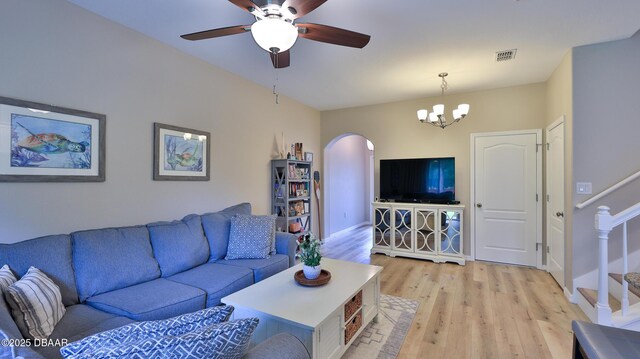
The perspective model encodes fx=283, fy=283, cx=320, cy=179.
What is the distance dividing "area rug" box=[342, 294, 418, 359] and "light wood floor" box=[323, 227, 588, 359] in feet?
0.22

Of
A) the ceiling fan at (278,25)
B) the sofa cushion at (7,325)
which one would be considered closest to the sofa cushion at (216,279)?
the sofa cushion at (7,325)

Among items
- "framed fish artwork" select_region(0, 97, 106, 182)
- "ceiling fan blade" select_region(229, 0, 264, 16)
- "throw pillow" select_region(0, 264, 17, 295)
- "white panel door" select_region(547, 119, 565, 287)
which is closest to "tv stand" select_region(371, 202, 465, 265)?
"white panel door" select_region(547, 119, 565, 287)

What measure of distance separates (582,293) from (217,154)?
13.5 feet

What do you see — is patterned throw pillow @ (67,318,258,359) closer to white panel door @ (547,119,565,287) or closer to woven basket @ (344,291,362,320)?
woven basket @ (344,291,362,320)

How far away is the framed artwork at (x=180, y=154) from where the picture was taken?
284 cm

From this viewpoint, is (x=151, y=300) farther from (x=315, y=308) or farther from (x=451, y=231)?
(x=451, y=231)

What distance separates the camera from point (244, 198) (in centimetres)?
388

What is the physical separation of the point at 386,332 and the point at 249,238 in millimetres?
1558

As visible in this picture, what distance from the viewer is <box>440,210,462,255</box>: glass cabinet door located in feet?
14.0

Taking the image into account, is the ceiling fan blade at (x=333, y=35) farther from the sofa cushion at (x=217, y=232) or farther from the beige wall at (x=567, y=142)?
the beige wall at (x=567, y=142)

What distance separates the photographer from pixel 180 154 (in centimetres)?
305

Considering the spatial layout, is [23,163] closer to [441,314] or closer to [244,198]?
[244,198]

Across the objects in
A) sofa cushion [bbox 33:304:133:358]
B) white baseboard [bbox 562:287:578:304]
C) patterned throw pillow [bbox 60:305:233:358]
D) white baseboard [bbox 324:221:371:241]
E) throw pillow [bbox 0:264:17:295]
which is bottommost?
white baseboard [bbox 562:287:578:304]

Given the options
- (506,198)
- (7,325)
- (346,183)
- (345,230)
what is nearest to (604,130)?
(506,198)
